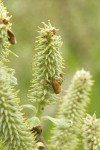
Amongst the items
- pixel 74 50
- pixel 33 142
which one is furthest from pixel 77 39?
pixel 33 142

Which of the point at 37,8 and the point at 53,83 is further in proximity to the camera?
the point at 37,8

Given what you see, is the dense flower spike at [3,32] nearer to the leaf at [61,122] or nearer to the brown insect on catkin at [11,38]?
the brown insect on catkin at [11,38]

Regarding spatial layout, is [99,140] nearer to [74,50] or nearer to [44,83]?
[44,83]

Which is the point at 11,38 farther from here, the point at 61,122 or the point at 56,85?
the point at 61,122

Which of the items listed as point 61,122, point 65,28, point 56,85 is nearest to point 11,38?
point 56,85

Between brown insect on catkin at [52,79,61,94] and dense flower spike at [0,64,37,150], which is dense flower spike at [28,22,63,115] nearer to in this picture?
brown insect on catkin at [52,79,61,94]

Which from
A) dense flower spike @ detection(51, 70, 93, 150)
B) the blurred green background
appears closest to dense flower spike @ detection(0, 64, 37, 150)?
dense flower spike @ detection(51, 70, 93, 150)

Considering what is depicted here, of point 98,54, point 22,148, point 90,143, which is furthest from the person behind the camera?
point 98,54
